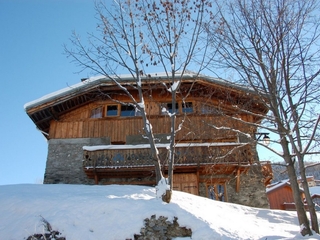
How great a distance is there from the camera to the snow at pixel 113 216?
6.38 metres

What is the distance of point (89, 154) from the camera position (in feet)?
41.8

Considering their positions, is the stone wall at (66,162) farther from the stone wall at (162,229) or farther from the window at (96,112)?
the stone wall at (162,229)

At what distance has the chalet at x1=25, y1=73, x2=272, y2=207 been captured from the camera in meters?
12.5

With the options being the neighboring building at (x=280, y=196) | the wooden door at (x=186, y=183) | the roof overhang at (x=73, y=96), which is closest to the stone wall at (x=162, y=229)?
the wooden door at (x=186, y=183)

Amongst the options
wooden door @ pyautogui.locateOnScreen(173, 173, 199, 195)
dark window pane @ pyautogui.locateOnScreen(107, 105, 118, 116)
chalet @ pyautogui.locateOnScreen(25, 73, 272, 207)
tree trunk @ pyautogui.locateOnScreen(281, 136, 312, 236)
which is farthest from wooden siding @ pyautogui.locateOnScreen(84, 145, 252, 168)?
tree trunk @ pyautogui.locateOnScreen(281, 136, 312, 236)

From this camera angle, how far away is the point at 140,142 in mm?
14086

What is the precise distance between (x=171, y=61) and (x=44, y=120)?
9056 mm

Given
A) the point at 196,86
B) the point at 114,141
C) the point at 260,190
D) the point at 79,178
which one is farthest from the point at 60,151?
the point at 260,190

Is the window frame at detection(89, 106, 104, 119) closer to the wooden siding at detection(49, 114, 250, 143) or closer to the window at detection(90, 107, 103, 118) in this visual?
the window at detection(90, 107, 103, 118)

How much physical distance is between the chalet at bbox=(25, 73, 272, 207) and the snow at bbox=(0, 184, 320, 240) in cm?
358

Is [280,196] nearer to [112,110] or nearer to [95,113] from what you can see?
[112,110]

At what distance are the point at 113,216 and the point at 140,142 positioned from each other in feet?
24.3

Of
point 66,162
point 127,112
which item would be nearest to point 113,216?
point 66,162

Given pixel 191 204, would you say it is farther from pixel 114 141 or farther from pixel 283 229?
pixel 114 141
